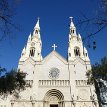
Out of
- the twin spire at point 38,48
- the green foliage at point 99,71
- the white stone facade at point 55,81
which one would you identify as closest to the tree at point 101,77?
the green foliage at point 99,71

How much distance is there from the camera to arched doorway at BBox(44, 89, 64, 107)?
1451 inches

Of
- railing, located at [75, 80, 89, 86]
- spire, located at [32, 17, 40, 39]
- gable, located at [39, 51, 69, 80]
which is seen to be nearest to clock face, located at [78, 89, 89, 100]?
railing, located at [75, 80, 89, 86]

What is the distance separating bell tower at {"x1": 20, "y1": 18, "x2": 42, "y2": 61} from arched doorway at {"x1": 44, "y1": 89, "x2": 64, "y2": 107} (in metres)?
7.88

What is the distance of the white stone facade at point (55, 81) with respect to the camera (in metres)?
35.9

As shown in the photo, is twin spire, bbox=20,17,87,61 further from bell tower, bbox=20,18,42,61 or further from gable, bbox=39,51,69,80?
gable, bbox=39,51,69,80

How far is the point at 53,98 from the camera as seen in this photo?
37969 millimetres

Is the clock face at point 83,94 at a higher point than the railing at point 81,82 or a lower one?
lower

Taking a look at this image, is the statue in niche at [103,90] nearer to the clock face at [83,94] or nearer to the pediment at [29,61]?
the clock face at [83,94]

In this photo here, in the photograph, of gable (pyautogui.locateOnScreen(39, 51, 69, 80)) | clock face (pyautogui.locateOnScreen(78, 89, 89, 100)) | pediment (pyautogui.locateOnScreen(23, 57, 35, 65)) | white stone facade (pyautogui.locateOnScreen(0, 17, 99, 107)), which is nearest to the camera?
white stone facade (pyautogui.locateOnScreen(0, 17, 99, 107))

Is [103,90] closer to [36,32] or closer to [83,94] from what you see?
[83,94]

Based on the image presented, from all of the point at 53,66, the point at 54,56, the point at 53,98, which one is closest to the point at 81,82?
the point at 53,98

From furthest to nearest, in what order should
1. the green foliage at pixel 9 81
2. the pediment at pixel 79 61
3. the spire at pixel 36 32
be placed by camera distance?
the spire at pixel 36 32 < the pediment at pixel 79 61 < the green foliage at pixel 9 81

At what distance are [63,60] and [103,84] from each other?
15.3 m

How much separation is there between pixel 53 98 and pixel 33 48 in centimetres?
1219
